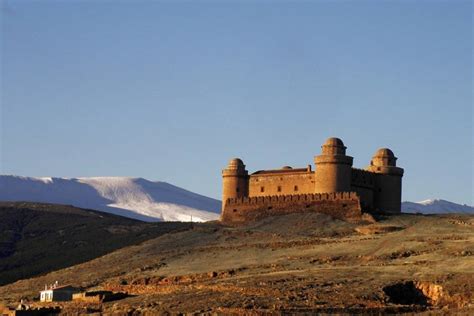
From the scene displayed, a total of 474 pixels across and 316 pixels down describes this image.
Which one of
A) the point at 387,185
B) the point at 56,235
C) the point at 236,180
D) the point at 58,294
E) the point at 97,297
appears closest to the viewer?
the point at 97,297

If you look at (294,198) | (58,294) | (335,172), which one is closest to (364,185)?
(335,172)

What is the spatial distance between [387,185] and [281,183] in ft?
30.0

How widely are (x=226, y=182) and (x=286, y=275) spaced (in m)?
38.3

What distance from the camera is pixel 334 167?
102188mm

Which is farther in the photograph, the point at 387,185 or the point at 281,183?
the point at 281,183

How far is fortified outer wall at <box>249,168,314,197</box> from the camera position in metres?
A: 105

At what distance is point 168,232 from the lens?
106 metres

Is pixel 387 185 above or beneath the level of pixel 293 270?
above

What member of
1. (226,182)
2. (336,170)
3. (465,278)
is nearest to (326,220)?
(336,170)

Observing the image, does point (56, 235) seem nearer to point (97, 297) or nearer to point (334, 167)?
point (334, 167)

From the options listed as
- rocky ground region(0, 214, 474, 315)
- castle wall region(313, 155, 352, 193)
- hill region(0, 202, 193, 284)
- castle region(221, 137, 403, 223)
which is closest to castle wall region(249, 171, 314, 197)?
castle region(221, 137, 403, 223)

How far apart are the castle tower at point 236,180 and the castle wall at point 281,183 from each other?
0.59 m

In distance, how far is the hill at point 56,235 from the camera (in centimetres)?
10069

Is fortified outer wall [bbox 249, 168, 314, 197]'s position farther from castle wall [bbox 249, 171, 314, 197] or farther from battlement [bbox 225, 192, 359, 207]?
battlement [bbox 225, 192, 359, 207]
